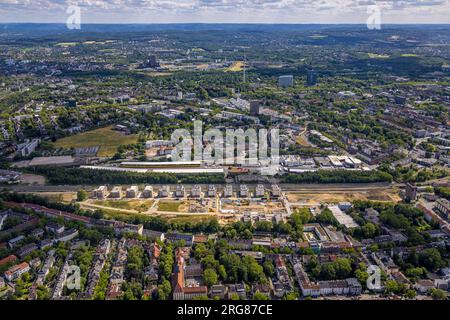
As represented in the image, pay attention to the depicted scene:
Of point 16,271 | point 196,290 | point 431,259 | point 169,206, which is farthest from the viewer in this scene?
point 169,206

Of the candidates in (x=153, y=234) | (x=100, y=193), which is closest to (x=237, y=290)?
(x=153, y=234)

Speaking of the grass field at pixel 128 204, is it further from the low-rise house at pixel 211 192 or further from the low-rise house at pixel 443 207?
the low-rise house at pixel 443 207

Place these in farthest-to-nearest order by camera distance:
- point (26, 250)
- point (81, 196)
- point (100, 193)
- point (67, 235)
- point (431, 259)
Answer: point (100, 193), point (81, 196), point (67, 235), point (26, 250), point (431, 259)

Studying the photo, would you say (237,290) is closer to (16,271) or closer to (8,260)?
(16,271)

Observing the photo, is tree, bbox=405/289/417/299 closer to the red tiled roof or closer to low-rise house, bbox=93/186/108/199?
the red tiled roof
